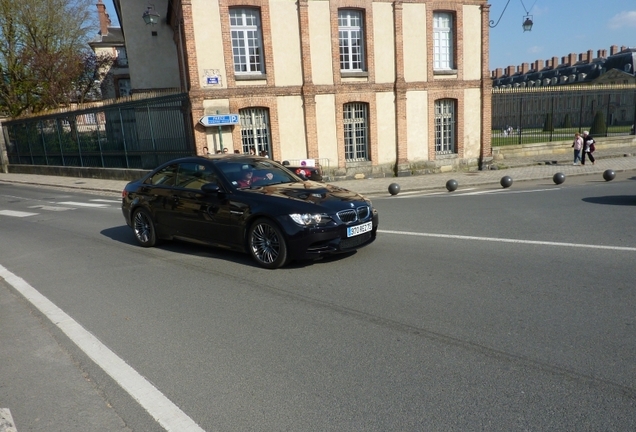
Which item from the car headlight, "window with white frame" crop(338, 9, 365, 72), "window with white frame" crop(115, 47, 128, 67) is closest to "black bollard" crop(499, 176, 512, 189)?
"window with white frame" crop(338, 9, 365, 72)

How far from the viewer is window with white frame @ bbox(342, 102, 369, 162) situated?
21.0 meters

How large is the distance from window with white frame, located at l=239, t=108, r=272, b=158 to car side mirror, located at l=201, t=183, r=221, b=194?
1266 cm

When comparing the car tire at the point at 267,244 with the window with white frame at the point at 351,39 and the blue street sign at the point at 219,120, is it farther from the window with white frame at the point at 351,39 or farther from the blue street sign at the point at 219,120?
the window with white frame at the point at 351,39

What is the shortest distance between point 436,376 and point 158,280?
423 cm

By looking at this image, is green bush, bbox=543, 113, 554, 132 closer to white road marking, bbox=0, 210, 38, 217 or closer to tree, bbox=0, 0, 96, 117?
white road marking, bbox=0, 210, 38, 217

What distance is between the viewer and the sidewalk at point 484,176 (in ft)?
59.3

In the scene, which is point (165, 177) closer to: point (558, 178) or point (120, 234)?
point (120, 234)

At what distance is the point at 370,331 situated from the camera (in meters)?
4.38

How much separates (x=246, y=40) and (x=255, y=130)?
361 cm

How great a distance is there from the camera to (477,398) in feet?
10.6

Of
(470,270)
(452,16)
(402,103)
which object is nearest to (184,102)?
(402,103)

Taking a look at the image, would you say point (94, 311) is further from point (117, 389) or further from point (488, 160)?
point (488, 160)

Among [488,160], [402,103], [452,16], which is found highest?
[452,16]

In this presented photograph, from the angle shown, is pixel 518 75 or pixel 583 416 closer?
pixel 583 416
